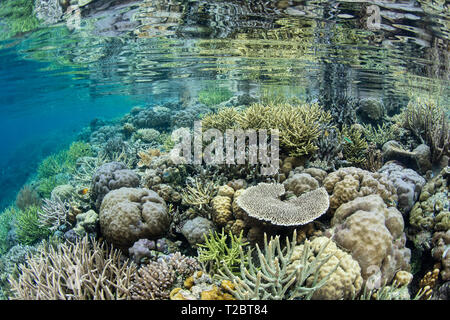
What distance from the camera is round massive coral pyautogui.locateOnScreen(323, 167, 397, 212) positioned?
4499 millimetres

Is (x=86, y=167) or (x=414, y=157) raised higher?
(x=414, y=157)

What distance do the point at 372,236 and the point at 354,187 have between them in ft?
3.90

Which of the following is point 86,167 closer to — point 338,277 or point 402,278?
point 338,277

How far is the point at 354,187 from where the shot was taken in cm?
455

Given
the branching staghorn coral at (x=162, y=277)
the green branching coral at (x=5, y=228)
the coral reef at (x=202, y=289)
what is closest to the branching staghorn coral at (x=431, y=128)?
the coral reef at (x=202, y=289)

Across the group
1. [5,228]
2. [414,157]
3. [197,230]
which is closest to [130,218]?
[197,230]

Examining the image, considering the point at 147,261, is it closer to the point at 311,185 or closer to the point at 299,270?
the point at 299,270

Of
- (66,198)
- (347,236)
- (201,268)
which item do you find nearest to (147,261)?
(201,268)

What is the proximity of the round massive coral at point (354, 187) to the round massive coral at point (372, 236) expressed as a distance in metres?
0.30

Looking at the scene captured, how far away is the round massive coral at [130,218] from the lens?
4.80 m

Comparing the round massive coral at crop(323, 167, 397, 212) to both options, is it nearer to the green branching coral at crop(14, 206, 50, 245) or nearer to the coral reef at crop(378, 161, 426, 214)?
the coral reef at crop(378, 161, 426, 214)

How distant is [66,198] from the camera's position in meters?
7.98

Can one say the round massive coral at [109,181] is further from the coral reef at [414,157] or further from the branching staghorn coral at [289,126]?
the coral reef at [414,157]

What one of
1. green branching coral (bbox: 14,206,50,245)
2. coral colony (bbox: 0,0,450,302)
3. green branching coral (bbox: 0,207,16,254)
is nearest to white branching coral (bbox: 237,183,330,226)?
coral colony (bbox: 0,0,450,302)
